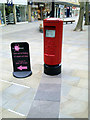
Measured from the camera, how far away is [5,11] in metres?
21.2

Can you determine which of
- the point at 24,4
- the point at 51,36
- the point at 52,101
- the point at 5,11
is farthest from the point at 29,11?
the point at 52,101

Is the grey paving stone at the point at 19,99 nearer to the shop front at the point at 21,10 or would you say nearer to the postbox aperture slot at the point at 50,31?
the postbox aperture slot at the point at 50,31

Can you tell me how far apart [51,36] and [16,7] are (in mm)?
20355

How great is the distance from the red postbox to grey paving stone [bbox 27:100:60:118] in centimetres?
162

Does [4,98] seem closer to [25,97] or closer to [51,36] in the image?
[25,97]

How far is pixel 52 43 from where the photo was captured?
4484 millimetres

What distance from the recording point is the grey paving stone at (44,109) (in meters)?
2.88

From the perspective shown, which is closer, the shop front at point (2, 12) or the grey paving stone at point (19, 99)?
the grey paving stone at point (19, 99)

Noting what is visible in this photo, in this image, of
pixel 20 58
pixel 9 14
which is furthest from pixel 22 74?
pixel 9 14

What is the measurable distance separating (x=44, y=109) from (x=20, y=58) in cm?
212

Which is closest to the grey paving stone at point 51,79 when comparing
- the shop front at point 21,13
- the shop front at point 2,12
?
the shop front at point 2,12

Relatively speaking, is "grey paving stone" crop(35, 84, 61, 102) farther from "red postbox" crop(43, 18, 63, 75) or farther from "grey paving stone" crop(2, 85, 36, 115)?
"red postbox" crop(43, 18, 63, 75)

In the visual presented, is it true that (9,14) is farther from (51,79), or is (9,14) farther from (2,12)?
(51,79)

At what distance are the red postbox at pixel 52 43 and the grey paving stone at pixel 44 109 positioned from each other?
162 cm
